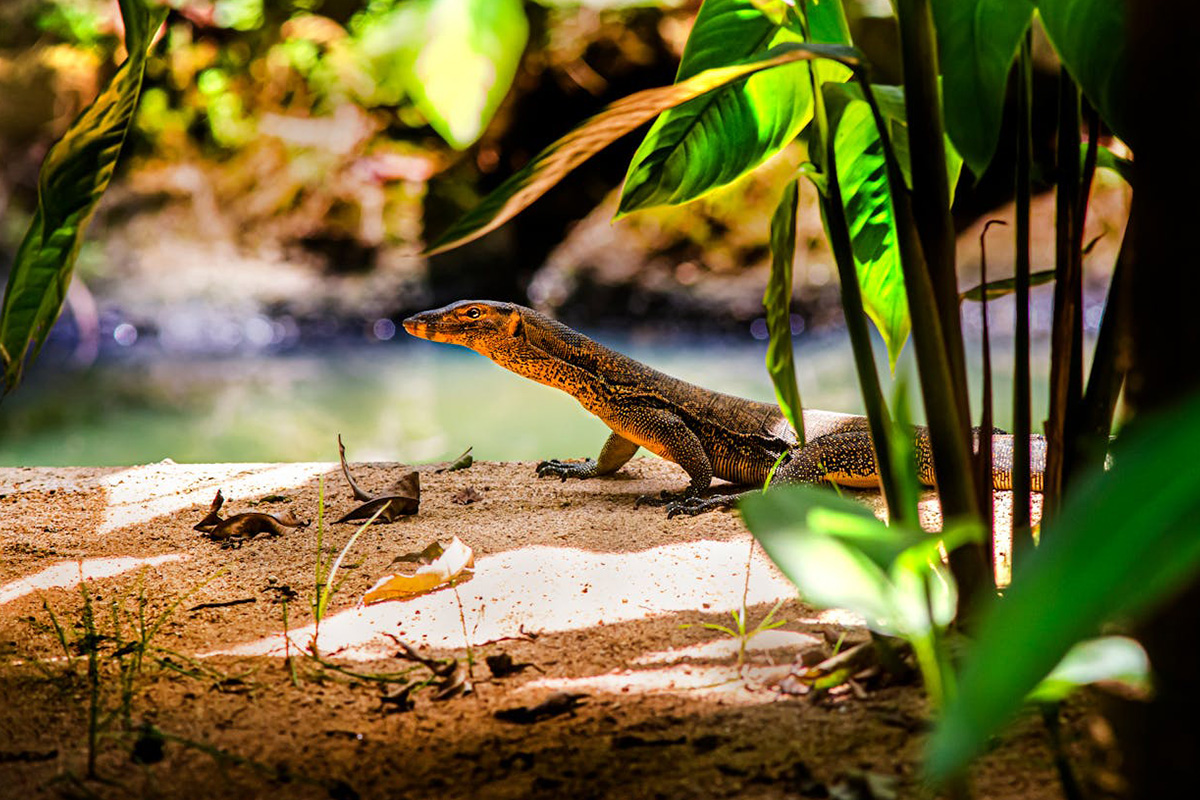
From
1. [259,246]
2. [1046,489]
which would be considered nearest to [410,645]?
[1046,489]

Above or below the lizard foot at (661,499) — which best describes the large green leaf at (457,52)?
above

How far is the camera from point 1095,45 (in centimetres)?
109

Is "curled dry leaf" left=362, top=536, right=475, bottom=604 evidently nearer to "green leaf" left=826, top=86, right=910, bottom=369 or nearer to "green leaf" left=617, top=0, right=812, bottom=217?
"green leaf" left=617, top=0, right=812, bottom=217

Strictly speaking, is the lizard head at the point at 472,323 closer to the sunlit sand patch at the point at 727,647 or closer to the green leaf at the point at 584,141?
the sunlit sand patch at the point at 727,647

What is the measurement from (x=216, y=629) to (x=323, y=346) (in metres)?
6.81

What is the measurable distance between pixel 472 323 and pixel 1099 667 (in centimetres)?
278

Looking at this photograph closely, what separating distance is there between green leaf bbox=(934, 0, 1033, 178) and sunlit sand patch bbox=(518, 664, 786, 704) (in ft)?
2.54

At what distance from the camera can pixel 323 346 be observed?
27.4 feet

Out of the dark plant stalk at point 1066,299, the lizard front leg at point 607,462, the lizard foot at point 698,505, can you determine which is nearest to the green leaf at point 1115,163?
the dark plant stalk at point 1066,299

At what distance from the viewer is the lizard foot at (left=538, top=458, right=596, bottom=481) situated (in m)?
3.48

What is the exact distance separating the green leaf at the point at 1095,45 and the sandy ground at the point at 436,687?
2.26 feet

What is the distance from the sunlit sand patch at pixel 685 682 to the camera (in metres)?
1.39

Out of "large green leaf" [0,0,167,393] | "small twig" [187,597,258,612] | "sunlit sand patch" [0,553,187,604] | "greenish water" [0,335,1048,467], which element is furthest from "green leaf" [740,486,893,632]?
"greenish water" [0,335,1048,467]

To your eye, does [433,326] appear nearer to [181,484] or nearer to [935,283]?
[181,484]
